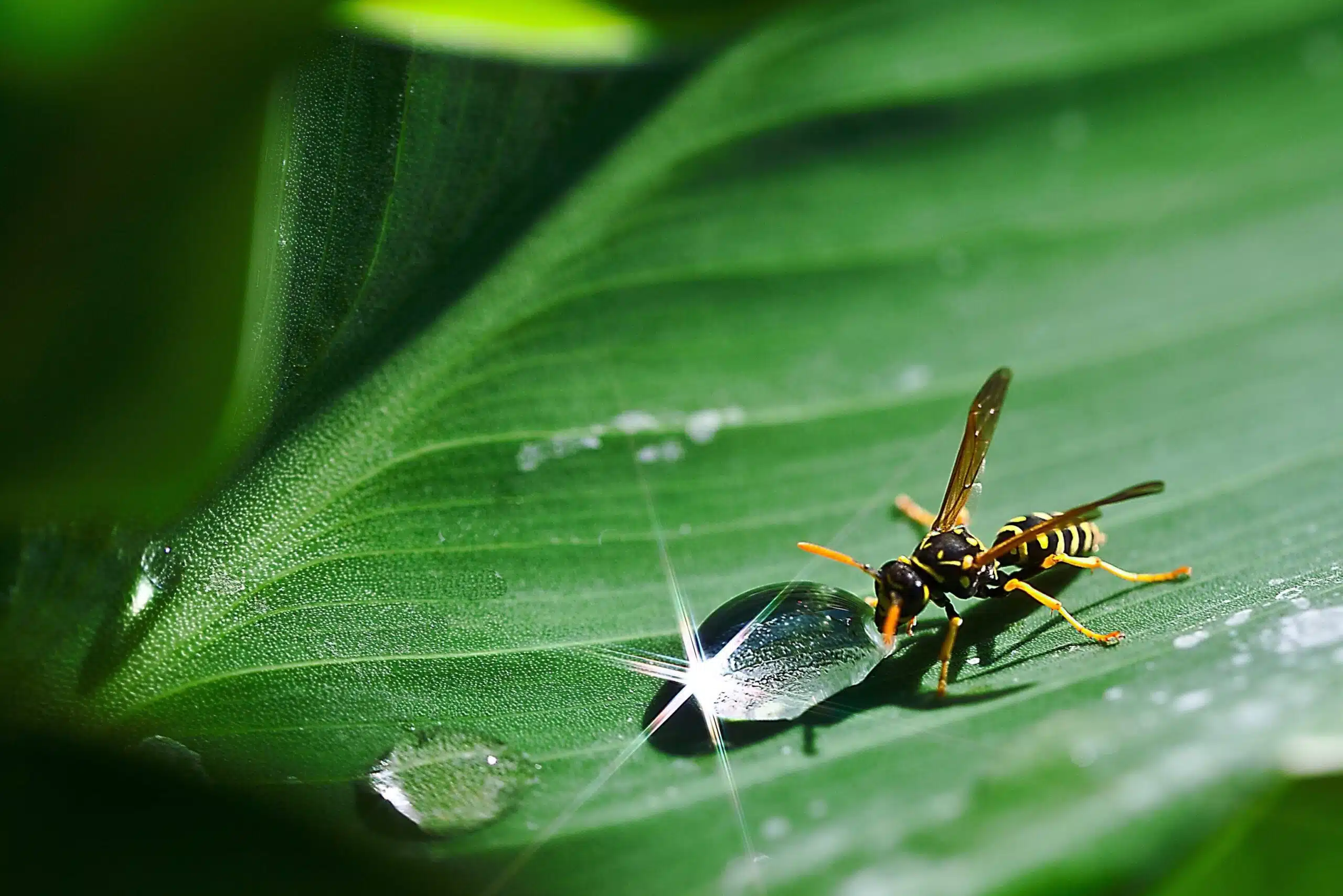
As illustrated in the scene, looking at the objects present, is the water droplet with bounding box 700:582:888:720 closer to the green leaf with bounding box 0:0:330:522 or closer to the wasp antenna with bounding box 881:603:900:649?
the wasp antenna with bounding box 881:603:900:649

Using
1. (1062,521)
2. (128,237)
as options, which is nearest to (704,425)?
(1062,521)

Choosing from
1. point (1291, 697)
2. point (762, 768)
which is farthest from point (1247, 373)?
point (762, 768)

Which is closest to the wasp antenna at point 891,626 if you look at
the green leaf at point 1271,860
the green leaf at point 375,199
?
the green leaf at point 1271,860

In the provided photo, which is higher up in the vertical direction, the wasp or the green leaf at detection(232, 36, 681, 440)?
the green leaf at detection(232, 36, 681, 440)

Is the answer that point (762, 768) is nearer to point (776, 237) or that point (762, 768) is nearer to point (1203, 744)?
point (1203, 744)

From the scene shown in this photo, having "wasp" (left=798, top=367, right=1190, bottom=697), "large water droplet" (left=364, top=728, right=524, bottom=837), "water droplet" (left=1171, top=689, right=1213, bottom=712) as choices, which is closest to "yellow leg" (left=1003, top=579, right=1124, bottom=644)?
"wasp" (left=798, top=367, right=1190, bottom=697)

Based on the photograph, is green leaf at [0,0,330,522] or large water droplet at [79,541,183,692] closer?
large water droplet at [79,541,183,692]

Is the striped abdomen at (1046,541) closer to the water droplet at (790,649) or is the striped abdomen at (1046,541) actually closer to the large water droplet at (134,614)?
the water droplet at (790,649)
